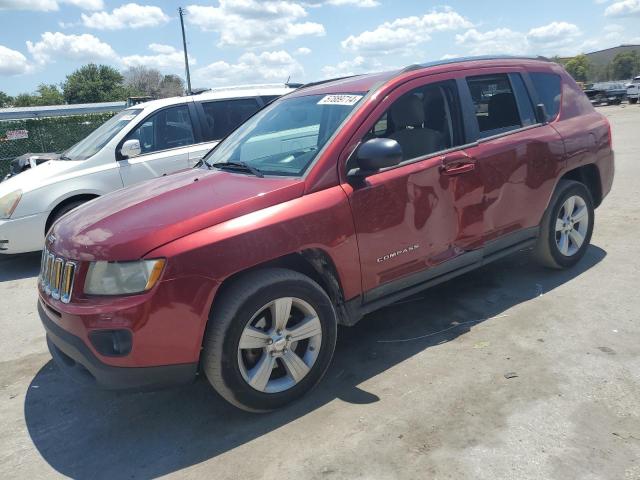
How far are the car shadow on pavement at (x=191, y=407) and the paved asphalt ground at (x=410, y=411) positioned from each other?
0.03ft

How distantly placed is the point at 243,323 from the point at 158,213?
2.65 feet

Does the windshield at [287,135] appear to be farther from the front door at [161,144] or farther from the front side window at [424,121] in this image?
the front door at [161,144]

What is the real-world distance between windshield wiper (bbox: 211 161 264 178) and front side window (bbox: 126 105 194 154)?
3.28 metres

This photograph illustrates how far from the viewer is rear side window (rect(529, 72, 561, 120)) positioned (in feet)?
15.1

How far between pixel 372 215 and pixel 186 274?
1.25m

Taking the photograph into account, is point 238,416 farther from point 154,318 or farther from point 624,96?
point 624,96

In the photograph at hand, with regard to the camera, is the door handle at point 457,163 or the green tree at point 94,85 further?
the green tree at point 94,85

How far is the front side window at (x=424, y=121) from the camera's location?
12.3ft

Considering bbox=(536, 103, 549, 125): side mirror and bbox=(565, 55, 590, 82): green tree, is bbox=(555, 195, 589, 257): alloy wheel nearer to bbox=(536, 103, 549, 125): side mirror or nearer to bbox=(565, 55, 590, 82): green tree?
bbox=(536, 103, 549, 125): side mirror

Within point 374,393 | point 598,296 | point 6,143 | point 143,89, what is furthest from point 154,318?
point 143,89

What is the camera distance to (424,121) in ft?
13.0

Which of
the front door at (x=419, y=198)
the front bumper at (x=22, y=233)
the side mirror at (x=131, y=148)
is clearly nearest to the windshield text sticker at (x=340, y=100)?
the front door at (x=419, y=198)

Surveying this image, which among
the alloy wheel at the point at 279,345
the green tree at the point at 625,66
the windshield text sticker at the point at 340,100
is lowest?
the alloy wheel at the point at 279,345

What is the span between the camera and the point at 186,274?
2.69 meters
